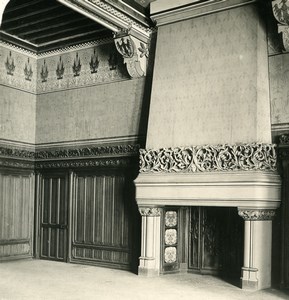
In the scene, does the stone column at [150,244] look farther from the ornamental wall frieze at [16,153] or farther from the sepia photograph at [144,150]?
the ornamental wall frieze at [16,153]

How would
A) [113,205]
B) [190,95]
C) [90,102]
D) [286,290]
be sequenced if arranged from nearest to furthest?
[286,290] < [190,95] < [113,205] < [90,102]

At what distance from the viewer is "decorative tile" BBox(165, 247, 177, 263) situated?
7523 mm

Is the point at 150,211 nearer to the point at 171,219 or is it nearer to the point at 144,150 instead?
the point at 171,219

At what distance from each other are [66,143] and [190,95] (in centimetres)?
306

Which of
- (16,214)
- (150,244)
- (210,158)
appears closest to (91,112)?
(16,214)

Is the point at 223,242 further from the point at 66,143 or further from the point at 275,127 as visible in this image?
the point at 66,143

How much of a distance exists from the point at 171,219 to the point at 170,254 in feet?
1.84

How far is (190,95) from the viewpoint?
7.16 metres

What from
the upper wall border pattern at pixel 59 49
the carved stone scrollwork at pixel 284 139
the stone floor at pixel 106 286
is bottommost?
the stone floor at pixel 106 286

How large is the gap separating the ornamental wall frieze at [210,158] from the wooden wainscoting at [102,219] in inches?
41.5

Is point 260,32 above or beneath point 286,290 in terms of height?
above

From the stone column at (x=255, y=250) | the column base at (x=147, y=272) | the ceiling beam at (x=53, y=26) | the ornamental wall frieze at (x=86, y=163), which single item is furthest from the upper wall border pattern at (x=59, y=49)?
the stone column at (x=255, y=250)

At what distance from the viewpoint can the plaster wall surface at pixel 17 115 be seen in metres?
9.04

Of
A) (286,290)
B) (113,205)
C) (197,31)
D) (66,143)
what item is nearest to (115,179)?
(113,205)
